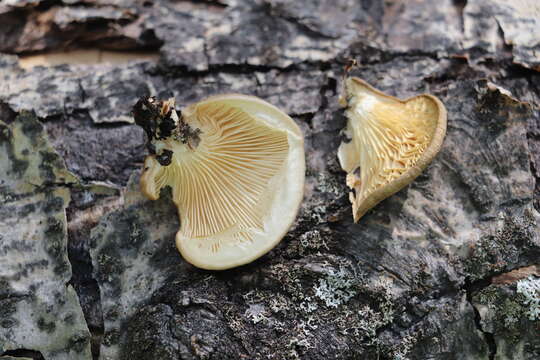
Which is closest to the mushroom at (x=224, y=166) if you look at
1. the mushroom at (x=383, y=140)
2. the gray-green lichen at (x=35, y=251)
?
the mushroom at (x=383, y=140)

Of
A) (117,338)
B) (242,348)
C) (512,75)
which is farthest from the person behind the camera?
(512,75)

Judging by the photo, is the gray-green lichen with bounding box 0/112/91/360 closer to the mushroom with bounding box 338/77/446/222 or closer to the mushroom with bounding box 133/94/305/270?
the mushroom with bounding box 133/94/305/270

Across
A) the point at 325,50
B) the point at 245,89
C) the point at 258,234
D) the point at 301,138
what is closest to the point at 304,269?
the point at 258,234

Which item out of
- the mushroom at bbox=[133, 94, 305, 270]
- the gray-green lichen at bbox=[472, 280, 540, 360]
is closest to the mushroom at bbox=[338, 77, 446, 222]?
the mushroom at bbox=[133, 94, 305, 270]

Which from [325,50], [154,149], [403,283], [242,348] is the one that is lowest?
[242,348]

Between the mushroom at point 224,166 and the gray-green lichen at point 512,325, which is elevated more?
the mushroom at point 224,166

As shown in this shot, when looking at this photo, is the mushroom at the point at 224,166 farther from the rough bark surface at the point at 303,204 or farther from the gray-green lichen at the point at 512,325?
the gray-green lichen at the point at 512,325

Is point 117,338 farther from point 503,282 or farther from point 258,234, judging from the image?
point 503,282
